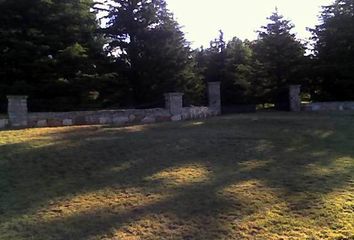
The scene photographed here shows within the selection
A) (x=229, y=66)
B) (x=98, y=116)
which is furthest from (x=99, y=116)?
(x=229, y=66)

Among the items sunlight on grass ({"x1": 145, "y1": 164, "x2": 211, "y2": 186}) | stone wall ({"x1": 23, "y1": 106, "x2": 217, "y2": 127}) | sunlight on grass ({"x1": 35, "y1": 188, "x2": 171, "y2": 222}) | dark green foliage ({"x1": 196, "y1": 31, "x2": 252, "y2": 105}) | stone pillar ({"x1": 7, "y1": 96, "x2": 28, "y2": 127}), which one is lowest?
sunlight on grass ({"x1": 35, "y1": 188, "x2": 171, "y2": 222})

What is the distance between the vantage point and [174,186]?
837 centimetres

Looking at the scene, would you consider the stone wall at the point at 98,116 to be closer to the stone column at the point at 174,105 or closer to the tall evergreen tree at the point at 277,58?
the stone column at the point at 174,105

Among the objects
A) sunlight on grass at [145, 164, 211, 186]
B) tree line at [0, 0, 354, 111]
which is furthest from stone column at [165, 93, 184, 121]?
sunlight on grass at [145, 164, 211, 186]

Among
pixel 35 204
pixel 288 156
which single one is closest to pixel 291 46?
pixel 288 156

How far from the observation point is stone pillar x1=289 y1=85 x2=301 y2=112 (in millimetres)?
21562

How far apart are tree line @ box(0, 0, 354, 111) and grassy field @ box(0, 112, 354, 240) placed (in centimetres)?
668

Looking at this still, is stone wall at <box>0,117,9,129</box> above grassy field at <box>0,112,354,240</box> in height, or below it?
above

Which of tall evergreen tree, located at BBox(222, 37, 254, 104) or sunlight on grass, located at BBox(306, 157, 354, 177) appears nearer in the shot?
sunlight on grass, located at BBox(306, 157, 354, 177)

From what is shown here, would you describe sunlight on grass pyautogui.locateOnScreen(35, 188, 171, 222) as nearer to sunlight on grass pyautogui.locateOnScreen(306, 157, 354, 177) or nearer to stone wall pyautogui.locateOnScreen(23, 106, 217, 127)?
sunlight on grass pyautogui.locateOnScreen(306, 157, 354, 177)

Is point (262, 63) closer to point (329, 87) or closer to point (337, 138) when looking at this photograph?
point (329, 87)

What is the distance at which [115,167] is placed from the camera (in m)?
9.37

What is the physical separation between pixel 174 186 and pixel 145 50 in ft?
46.5

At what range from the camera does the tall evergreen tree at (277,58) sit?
77.8ft
